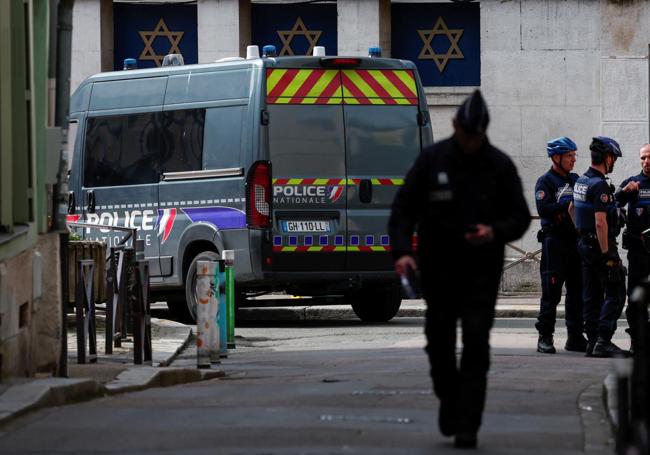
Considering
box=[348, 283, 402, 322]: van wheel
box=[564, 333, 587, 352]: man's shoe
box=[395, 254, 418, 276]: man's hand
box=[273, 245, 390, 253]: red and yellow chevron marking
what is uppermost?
box=[395, 254, 418, 276]: man's hand

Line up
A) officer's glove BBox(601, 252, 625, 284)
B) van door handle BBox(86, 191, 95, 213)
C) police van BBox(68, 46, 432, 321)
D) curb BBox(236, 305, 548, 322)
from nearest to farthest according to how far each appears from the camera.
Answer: officer's glove BBox(601, 252, 625, 284) → police van BBox(68, 46, 432, 321) → van door handle BBox(86, 191, 95, 213) → curb BBox(236, 305, 548, 322)

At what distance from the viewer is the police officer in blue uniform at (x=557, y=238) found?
1430 centimetres

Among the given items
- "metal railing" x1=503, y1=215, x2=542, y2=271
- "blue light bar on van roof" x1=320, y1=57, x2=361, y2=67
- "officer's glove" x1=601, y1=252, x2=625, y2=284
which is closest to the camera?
"officer's glove" x1=601, y1=252, x2=625, y2=284

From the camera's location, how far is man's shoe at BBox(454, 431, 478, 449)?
8.03 metres

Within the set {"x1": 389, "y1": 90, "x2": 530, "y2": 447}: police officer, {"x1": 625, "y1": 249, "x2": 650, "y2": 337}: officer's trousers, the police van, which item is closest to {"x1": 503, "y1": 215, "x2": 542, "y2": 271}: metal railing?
the police van

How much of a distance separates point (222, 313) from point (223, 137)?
412cm

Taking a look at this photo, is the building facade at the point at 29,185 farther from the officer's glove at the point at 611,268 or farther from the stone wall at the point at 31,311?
the officer's glove at the point at 611,268

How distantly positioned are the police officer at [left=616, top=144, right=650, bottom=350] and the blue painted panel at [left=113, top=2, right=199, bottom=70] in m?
14.4

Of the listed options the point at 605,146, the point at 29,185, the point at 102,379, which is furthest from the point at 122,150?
the point at 102,379

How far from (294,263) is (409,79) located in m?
2.34

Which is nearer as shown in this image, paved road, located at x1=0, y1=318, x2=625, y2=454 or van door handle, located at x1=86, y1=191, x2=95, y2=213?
paved road, located at x1=0, y1=318, x2=625, y2=454

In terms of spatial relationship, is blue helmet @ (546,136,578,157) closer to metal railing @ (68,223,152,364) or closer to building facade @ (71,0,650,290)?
metal railing @ (68,223,152,364)

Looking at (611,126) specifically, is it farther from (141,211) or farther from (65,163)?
(65,163)

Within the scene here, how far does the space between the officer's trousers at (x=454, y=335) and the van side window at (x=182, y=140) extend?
10.7 metres
